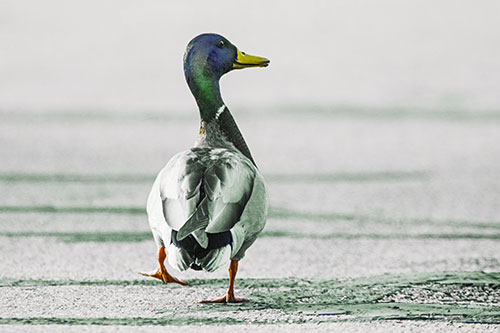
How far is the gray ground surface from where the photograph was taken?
12.4ft

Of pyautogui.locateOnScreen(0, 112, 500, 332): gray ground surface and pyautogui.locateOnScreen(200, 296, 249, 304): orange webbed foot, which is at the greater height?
pyautogui.locateOnScreen(200, 296, 249, 304): orange webbed foot

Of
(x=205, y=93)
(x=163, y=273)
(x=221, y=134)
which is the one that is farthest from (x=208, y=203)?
(x=205, y=93)

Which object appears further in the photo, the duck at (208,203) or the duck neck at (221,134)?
the duck neck at (221,134)

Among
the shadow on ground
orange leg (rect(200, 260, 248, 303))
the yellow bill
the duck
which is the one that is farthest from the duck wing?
the yellow bill

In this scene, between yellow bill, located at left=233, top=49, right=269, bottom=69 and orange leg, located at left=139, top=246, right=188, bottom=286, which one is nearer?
orange leg, located at left=139, top=246, right=188, bottom=286

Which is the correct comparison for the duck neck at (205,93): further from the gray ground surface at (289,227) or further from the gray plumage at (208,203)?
the gray ground surface at (289,227)

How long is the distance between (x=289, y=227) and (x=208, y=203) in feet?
6.07

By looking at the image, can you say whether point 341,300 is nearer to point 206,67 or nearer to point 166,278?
point 166,278

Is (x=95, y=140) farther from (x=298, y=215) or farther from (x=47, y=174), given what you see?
(x=298, y=215)

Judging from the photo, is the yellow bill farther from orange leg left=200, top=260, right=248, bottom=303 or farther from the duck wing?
orange leg left=200, top=260, right=248, bottom=303

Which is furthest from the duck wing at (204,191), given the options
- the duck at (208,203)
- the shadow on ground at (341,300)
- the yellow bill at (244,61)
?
the yellow bill at (244,61)

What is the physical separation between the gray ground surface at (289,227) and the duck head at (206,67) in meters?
0.79

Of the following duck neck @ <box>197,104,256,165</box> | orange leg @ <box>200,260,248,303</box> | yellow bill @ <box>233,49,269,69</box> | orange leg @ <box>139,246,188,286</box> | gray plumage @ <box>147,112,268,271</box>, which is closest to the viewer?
gray plumage @ <box>147,112,268,271</box>

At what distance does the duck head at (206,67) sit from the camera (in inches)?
177
